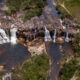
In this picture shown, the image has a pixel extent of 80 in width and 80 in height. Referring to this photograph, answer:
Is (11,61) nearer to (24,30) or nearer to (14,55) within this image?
(14,55)

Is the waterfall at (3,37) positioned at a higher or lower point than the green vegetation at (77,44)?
higher

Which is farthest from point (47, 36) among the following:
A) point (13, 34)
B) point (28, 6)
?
point (28, 6)

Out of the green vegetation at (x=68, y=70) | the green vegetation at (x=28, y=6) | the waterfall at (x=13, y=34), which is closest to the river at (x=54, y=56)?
the green vegetation at (x=68, y=70)

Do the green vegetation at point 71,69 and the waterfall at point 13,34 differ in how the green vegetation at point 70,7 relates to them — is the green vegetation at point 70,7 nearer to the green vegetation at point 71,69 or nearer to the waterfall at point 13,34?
the waterfall at point 13,34

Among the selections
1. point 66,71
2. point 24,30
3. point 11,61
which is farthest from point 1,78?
point 24,30

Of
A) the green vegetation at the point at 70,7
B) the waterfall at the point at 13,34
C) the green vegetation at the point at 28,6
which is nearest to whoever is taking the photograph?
the waterfall at the point at 13,34

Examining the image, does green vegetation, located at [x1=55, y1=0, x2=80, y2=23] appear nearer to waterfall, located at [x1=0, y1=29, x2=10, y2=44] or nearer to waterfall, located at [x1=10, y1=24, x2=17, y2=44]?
waterfall, located at [x1=10, y1=24, x2=17, y2=44]
